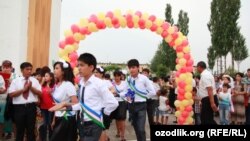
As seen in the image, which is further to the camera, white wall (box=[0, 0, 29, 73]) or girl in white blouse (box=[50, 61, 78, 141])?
white wall (box=[0, 0, 29, 73])

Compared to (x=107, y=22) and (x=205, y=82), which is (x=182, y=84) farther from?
(x=107, y=22)

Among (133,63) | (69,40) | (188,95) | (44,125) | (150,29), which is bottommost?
(44,125)


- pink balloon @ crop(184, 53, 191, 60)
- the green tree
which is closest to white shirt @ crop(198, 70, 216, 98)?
pink balloon @ crop(184, 53, 191, 60)

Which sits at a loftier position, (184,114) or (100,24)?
(100,24)

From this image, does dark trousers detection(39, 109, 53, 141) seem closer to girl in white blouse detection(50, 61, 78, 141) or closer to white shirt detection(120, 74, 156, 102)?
white shirt detection(120, 74, 156, 102)

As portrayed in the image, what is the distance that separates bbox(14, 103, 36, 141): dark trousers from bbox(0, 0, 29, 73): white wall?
8.22m

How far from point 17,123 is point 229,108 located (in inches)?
290

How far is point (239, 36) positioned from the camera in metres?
41.1

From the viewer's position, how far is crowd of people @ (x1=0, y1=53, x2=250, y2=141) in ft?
17.9

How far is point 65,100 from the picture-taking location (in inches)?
244

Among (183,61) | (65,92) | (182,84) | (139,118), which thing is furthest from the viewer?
(183,61)

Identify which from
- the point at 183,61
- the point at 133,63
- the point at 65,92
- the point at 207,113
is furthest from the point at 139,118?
the point at 183,61

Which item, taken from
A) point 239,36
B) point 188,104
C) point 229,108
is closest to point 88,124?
point 188,104

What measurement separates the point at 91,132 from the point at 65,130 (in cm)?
90
